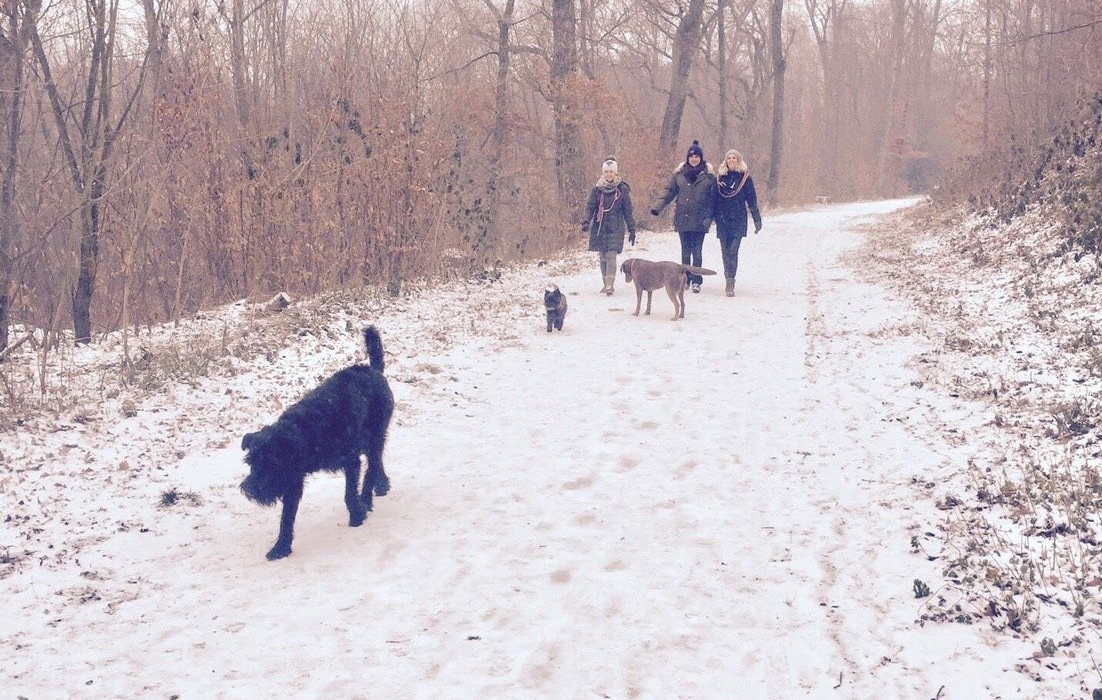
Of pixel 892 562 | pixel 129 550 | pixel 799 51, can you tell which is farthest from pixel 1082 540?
pixel 799 51

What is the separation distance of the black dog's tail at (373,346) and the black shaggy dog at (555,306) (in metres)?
4.83

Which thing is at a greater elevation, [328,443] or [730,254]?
[730,254]

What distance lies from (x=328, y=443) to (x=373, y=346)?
3.09 ft

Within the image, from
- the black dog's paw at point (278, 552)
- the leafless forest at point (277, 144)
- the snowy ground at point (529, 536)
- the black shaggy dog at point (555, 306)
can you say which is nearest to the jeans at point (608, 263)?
the leafless forest at point (277, 144)

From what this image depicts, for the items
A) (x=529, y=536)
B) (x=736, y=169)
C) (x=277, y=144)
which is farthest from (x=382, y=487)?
(x=736, y=169)

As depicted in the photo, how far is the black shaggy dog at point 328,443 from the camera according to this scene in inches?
178

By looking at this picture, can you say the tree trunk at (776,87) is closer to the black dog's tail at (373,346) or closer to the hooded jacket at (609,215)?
the hooded jacket at (609,215)

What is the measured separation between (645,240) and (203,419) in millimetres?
15545

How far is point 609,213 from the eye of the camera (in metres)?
12.8

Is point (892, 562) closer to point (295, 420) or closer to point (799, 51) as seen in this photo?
point (295, 420)

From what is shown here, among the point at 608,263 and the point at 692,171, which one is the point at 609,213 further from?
the point at 692,171

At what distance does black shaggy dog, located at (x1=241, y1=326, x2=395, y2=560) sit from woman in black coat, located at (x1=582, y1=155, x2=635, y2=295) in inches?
303

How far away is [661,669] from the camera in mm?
3525

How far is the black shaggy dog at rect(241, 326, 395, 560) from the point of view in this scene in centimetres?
452
